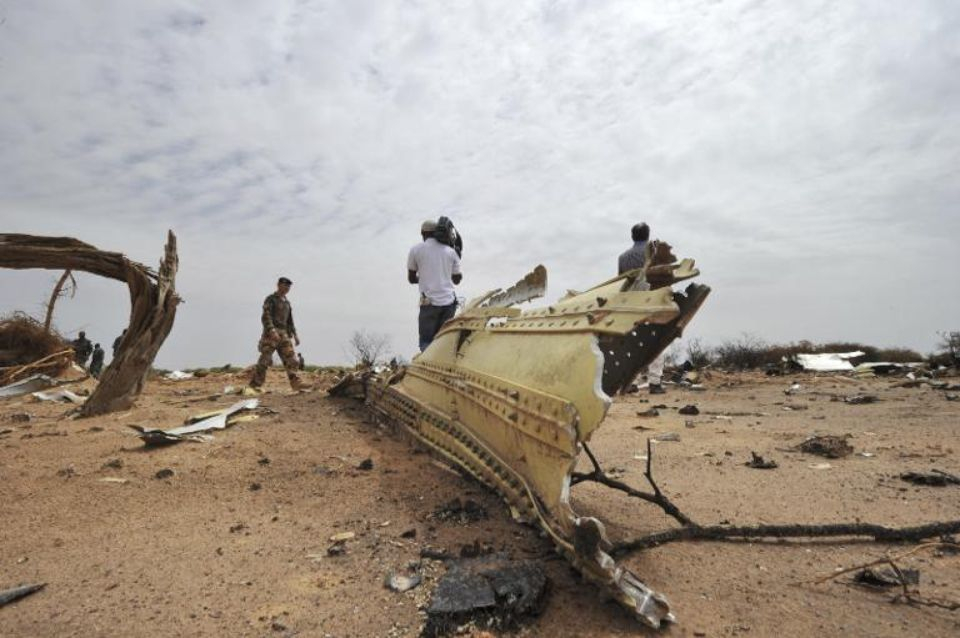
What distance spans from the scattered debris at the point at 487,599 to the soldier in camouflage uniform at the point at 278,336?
7.50 meters

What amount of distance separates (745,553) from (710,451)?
8.60ft

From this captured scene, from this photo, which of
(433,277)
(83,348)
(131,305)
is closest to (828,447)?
(433,277)

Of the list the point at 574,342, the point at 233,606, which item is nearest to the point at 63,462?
the point at 233,606

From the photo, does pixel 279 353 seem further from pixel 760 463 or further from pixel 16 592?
pixel 760 463

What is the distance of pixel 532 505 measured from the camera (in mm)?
2719

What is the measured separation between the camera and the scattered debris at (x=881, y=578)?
7.44 ft

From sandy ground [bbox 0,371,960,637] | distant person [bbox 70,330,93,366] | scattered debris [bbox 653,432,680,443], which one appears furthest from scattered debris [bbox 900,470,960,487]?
distant person [bbox 70,330,93,366]

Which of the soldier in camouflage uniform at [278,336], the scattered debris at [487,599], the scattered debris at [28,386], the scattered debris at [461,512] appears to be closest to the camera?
the scattered debris at [487,599]

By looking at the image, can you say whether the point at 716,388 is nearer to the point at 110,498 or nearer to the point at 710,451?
the point at 710,451

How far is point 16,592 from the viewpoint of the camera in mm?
2422

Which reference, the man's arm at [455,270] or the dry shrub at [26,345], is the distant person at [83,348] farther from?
the man's arm at [455,270]

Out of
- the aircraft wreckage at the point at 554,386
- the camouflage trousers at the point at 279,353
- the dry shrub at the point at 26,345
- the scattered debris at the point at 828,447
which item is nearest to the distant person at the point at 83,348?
the dry shrub at the point at 26,345

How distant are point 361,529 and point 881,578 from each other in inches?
96.5

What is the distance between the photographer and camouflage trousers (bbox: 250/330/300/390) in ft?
30.3
